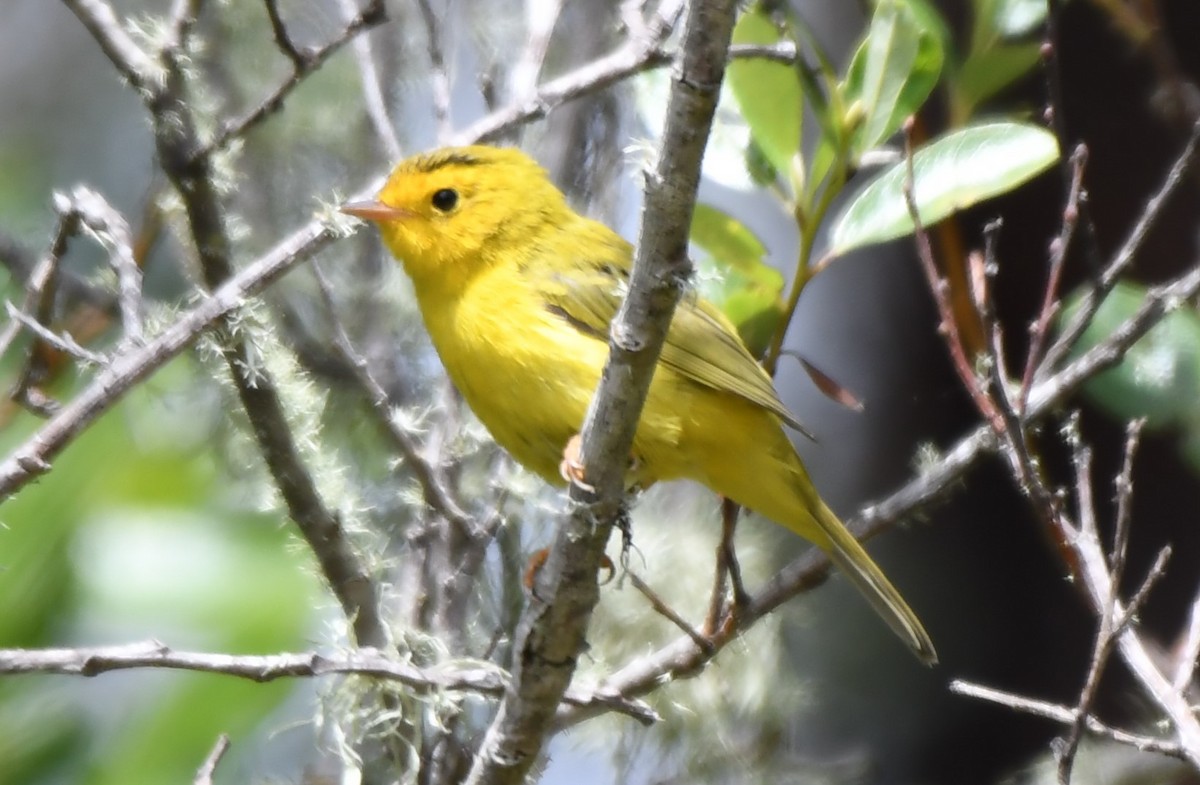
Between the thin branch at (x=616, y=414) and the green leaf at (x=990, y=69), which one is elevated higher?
the green leaf at (x=990, y=69)

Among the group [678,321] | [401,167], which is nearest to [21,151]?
[401,167]

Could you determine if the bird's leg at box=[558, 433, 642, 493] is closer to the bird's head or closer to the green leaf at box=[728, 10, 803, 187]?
Answer: the bird's head

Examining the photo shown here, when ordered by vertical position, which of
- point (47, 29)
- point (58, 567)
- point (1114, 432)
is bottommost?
point (58, 567)

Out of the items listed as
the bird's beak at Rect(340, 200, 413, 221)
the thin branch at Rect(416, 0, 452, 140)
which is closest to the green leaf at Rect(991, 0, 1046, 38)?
the thin branch at Rect(416, 0, 452, 140)

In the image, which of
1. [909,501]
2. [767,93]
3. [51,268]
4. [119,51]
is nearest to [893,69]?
[767,93]

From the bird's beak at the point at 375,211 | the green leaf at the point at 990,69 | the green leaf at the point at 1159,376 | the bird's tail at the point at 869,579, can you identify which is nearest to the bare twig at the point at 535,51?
the bird's beak at the point at 375,211

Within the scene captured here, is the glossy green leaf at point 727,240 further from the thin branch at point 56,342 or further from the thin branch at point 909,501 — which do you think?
the thin branch at point 56,342

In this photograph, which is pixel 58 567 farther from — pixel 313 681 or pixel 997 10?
pixel 997 10
